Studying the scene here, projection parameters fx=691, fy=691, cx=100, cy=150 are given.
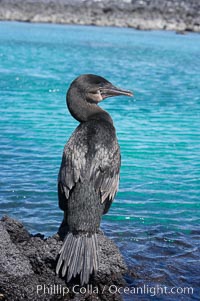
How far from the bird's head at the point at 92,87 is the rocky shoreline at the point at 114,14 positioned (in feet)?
152

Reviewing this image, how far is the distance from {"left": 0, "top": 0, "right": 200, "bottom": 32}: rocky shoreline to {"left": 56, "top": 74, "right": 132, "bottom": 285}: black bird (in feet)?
152

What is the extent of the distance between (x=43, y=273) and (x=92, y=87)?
145cm

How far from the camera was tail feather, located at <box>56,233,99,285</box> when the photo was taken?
15.2 ft

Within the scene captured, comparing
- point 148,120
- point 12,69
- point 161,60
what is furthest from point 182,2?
point 148,120

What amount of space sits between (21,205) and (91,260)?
2960 millimetres

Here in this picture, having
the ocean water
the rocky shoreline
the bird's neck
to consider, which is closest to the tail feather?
the ocean water

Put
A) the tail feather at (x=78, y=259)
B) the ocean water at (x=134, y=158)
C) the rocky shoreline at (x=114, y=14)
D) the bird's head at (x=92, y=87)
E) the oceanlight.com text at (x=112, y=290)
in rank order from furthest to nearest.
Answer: the rocky shoreline at (x=114, y=14)
the ocean water at (x=134, y=158)
the bird's head at (x=92, y=87)
the oceanlight.com text at (x=112, y=290)
the tail feather at (x=78, y=259)

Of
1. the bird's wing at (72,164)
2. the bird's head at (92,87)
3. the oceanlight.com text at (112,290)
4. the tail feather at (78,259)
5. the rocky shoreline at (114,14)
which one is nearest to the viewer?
the tail feather at (78,259)

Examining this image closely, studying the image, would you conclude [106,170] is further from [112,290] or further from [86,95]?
[112,290]

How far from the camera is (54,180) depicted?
879cm

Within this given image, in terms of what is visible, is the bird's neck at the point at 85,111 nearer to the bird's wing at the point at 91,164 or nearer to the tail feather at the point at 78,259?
the bird's wing at the point at 91,164

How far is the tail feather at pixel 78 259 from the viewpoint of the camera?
4.64 meters

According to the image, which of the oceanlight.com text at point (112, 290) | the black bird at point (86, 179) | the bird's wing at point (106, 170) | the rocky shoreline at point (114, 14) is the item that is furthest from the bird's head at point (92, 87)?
the rocky shoreline at point (114, 14)

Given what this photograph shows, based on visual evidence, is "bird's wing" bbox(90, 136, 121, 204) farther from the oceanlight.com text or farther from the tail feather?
the oceanlight.com text
